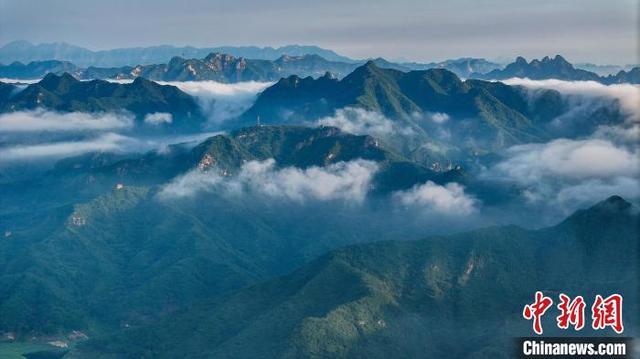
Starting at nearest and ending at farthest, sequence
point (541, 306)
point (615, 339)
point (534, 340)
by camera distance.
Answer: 1. point (534, 340)
2. point (541, 306)
3. point (615, 339)

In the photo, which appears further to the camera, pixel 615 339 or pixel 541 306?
pixel 615 339

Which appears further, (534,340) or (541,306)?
(541,306)

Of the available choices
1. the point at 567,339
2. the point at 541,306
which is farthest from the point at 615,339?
the point at 541,306

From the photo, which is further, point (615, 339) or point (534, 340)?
point (615, 339)

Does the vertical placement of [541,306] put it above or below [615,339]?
above

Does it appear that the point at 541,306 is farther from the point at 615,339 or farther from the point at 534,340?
the point at 615,339

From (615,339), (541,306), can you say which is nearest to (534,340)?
(541,306)

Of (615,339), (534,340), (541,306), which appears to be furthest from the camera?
(615,339)

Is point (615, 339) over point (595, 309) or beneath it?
beneath

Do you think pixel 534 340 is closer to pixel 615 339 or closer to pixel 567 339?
pixel 567 339
